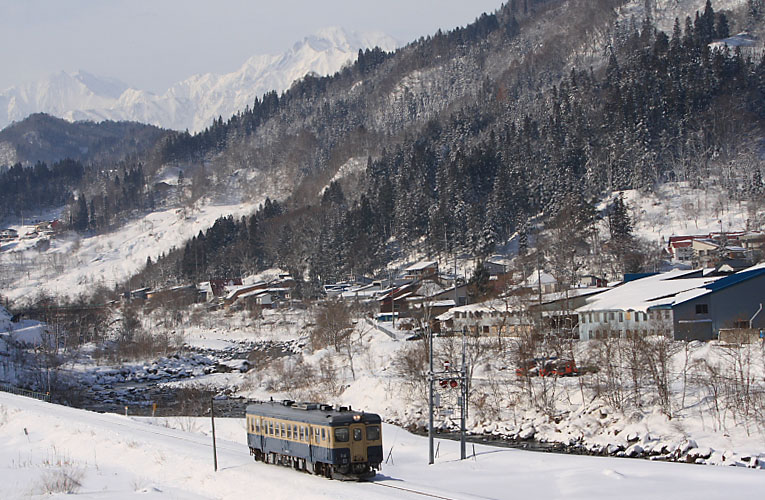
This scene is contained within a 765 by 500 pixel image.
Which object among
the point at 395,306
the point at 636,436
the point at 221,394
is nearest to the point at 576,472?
the point at 636,436

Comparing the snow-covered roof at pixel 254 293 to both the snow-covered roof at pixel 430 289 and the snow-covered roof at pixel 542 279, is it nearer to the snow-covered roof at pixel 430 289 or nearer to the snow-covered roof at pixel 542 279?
the snow-covered roof at pixel 430 289

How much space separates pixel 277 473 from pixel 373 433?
3945 millimetres

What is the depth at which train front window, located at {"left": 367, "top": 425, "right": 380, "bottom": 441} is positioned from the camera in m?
24.7

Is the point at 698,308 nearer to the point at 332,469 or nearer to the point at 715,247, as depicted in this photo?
the point at 332,469

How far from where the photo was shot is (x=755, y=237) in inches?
3573

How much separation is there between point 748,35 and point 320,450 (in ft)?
562

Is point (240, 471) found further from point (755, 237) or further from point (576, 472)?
point (755, 237)

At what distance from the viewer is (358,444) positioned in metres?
24.4

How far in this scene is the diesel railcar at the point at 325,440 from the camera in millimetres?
24062

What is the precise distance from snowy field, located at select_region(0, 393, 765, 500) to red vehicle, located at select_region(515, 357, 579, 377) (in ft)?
36.0

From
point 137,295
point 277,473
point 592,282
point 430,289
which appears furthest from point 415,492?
point 137,295

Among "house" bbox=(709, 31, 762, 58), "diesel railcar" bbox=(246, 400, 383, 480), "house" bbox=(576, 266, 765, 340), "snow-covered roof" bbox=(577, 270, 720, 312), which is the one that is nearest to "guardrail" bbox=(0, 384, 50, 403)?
"diesel railcar" bbox=(246, 400, 383, 480)

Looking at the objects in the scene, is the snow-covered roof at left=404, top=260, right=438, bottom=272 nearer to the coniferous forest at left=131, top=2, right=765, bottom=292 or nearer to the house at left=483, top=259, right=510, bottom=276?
the coniferous forest at left=131, top=2, right=765, bottom=292

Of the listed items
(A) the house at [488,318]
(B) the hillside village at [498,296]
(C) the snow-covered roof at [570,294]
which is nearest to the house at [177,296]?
(B) the hillside village at [498,296]
